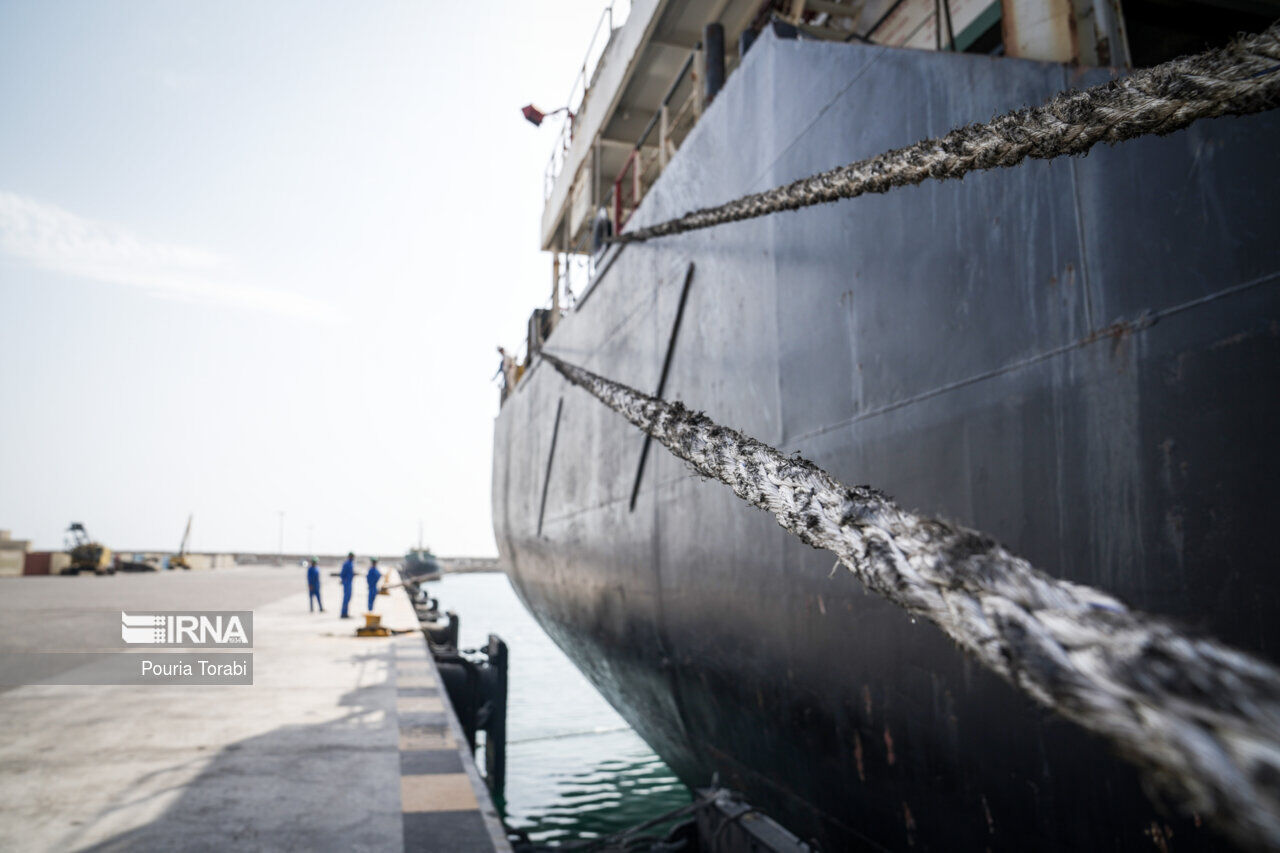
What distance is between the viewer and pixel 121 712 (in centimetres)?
498

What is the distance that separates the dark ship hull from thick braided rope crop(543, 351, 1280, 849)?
10 centimetres

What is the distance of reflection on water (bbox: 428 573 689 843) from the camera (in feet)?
26.4

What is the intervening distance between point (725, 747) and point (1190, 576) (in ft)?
11.4

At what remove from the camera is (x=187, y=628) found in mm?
9797

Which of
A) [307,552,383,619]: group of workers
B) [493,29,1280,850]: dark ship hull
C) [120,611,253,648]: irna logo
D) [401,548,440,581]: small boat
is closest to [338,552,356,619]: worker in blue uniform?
[307,552,383,619]: group of workers

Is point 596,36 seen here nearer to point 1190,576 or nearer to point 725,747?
point 725,747

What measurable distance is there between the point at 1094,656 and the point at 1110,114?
106 centimetres

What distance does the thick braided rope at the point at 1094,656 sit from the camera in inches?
24.8

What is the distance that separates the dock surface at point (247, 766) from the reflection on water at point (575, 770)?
2677 mm

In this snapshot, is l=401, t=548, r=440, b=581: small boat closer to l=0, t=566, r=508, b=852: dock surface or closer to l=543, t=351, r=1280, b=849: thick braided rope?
l=0, t=566, r=508, b=852: dock surface

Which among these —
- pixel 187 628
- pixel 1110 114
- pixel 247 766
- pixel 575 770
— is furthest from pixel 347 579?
pixel 1110 114

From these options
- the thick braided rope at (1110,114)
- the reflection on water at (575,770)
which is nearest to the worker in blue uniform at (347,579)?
the reflection on water at (575,770)

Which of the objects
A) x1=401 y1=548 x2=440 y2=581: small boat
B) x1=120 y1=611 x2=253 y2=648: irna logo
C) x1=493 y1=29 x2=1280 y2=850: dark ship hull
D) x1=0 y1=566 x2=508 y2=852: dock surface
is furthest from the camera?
x1=401 y1=548 x2=440 y2=581: small boat

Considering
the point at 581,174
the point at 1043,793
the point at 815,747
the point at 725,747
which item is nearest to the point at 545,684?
the point at 581,174
